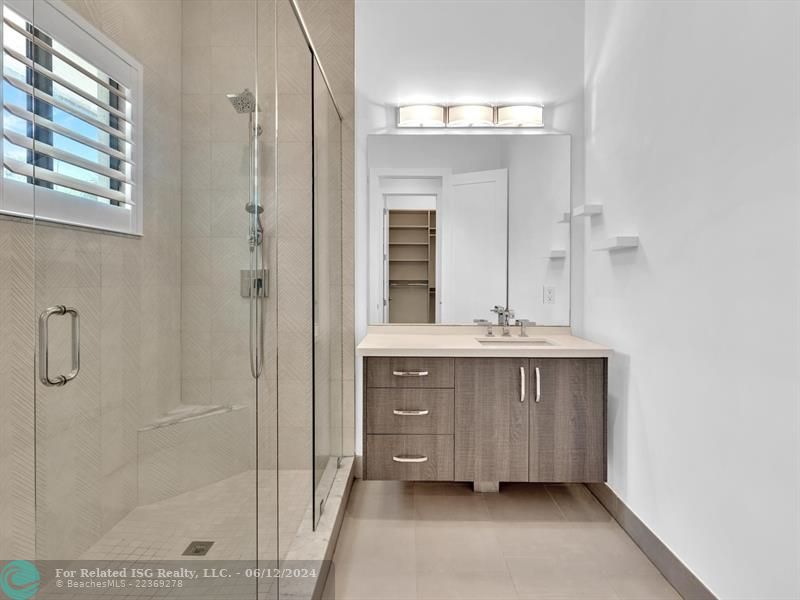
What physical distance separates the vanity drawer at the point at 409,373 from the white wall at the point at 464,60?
58cm

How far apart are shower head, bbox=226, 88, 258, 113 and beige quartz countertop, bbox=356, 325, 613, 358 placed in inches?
53.0

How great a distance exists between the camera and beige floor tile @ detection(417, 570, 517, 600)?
6.08ft

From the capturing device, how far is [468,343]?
2631 mm

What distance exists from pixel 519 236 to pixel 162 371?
2405 mm

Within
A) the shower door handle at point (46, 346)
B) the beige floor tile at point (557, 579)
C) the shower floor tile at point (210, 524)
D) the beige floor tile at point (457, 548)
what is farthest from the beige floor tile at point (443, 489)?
the shower door handle at point (46, 346)

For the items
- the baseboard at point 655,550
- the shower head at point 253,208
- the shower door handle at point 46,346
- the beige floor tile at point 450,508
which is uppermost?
the shower head at point 253,208

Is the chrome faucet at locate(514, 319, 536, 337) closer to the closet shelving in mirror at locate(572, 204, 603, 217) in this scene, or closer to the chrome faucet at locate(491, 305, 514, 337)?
the chrome faucet at locate(491, 305, 514, 337)

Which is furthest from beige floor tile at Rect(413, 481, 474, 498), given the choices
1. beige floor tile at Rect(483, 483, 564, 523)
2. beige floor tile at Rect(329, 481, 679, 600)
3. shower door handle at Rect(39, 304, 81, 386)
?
shower door handle at Rect(39, 304, 81, 386)

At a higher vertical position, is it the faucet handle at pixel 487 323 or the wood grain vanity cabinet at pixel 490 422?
the faucet handle at pixel 487 323

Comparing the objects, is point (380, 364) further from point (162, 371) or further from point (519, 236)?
point (162, 371)

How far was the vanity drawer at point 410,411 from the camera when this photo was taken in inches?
95.6

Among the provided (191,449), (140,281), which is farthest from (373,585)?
(140,281)

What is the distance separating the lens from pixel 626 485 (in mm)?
2340

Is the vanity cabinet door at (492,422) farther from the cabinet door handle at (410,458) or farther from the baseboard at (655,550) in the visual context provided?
the baseboard at (655,550)
